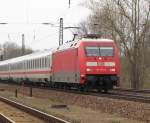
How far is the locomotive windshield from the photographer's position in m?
31.1

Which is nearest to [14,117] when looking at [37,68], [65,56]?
[65,56]

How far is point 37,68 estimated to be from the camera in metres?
48.5

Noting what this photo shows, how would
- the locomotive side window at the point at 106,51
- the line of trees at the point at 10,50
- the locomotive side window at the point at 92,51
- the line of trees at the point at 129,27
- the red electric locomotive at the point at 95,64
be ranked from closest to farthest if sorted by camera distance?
the red electric locomotive at the point at 95,64, the locomotive side window at the point at 92,51, the locomotive side window at the point at 106,51, the line of trees at the point at 129,27, the line of trees at the point at 10,50

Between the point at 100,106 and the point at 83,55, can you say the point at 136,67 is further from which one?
the point at 100,106

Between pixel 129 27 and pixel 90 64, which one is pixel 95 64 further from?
pixel 129 27

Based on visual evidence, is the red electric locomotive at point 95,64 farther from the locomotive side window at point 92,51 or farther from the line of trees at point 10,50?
the line of trees at point 10,50

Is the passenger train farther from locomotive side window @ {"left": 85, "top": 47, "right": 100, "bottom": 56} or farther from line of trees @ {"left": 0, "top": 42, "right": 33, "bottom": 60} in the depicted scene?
line of trees @ {"left": 0, "top": 42, "right": 33, "bottom": 60}

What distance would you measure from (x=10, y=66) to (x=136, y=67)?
21.8 metres

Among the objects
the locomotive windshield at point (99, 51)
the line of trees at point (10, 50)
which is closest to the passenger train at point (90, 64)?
the locomotive windshield at point (99, 51)

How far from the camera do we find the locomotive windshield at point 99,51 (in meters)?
31.1

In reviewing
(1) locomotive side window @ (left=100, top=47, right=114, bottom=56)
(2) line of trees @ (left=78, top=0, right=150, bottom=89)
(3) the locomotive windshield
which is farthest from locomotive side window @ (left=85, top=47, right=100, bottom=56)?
(2) line of trees @ (left=78, top=0, right=150, bottom=89)

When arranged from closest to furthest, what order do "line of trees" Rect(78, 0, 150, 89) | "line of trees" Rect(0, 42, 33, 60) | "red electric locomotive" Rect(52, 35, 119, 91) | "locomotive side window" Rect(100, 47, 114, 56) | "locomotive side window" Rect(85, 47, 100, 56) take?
1. "red electric locomotive" Rect(52, 35, 119, 91)
2. "locomotive side window" Rect(85, 47, 100, 56)
3. "locomotive side window" Rect(100, 47, 114, 56)
4. "line of trees" Rect(78, 0, 150, 89)
5. "line of trees" Rect(0, 42, 33, 60)

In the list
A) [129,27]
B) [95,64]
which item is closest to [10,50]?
[129,27]

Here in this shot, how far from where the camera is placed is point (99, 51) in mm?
31281
